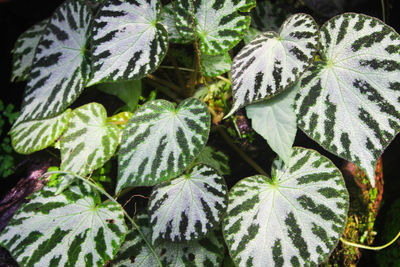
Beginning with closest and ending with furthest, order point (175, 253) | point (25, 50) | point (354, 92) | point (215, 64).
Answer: point (354, 92), point (175, 253), point (215, 64), point (25, 50)

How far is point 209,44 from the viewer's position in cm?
110

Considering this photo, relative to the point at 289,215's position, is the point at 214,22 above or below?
above

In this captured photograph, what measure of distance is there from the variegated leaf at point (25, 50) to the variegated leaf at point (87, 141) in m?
0.47

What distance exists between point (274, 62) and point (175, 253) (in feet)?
2.32

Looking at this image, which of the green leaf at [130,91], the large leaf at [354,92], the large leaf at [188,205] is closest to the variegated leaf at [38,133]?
the green leaf at [130,91]

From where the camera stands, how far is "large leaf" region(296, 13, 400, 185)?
3.05 feet

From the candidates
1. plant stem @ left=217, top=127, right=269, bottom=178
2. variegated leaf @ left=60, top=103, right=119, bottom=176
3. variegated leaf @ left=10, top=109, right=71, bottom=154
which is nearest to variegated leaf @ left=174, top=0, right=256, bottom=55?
plant stem @ left=217, top=127, right=269, bottom=178

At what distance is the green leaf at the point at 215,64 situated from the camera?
3.95 ft

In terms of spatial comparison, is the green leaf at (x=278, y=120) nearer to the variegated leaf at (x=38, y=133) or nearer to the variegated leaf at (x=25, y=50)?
the variegated leaf at (x=38, y=133)

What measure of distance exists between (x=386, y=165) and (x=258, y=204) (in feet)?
2.71

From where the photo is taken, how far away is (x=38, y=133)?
128 cm

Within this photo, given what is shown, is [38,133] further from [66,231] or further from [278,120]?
[278,120]

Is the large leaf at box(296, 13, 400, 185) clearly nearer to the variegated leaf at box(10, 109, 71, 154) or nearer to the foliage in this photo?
the foliage

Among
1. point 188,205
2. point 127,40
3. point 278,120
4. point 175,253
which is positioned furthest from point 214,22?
point 175,253
